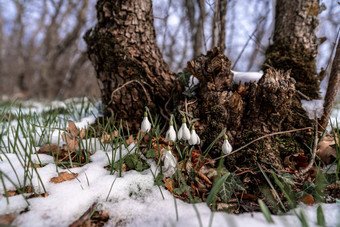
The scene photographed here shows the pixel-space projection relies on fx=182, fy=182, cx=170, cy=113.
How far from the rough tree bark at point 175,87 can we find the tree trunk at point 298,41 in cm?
48

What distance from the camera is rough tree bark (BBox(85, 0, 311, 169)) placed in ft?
4.73

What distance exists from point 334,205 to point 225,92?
962 mm

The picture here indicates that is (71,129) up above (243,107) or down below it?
below

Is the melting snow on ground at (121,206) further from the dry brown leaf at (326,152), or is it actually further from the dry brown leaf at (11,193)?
the dry brown leaf at (326,152)

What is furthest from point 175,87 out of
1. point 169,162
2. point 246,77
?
point 169,162

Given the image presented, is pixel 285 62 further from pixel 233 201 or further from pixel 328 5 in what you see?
pixel 233 201

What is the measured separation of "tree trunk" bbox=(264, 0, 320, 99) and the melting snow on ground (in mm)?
1488

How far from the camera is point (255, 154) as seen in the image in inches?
53.4

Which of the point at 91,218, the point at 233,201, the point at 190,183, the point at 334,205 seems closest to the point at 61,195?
the point at 91,218

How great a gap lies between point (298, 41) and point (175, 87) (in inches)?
61.2

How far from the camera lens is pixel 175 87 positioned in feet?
6.05

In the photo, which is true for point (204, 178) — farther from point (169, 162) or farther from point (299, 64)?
point (299, 64)

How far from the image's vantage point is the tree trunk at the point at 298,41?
1.97 m

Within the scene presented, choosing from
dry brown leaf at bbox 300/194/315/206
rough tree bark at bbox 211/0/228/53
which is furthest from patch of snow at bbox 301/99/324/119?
rough tree bark at bbox 211/0/228/53
